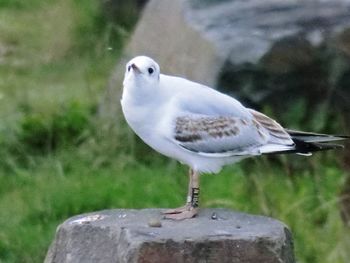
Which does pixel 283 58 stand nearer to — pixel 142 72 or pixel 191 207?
pixel 191 207

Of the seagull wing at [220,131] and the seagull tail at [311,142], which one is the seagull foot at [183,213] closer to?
the seagull wing at [220,131]

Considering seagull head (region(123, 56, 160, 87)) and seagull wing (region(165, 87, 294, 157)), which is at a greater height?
seagull head (region(123, 56, 160, 87))

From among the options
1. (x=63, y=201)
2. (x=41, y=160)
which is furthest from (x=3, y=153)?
(x=63, y=201)

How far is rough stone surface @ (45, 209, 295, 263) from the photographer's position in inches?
200

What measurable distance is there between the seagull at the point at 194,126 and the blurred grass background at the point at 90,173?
59.1 inches

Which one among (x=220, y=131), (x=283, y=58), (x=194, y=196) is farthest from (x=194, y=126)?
(x=283, y=58)

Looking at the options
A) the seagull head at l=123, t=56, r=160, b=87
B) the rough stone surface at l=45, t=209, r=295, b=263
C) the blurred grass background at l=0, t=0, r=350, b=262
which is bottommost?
the blurred grass background at l=0, t=0, r=350, b=262

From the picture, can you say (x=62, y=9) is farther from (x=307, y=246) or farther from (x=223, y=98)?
(x=223, y=98)

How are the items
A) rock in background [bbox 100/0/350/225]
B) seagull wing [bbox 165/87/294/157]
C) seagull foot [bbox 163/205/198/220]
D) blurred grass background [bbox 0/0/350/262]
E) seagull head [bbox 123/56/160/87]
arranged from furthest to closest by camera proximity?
rock in background [bbox 100/0/350/225]
blurred grass background [bbox 0/0/350/262]
seagull foot [bbox 163/205/198/220]
seagull wing [bbox 165/87/294/157]
seagull head [bbox 123/56/160/87]

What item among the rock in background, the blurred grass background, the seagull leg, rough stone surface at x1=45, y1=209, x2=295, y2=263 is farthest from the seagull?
the rock in background

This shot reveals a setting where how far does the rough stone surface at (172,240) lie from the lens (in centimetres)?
508

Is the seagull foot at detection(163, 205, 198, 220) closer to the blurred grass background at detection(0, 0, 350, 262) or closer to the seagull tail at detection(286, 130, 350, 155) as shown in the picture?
the seagull tail at detection(286, 130, 350, 155)

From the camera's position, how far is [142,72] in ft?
16.6

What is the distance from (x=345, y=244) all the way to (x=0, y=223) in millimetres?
1695
